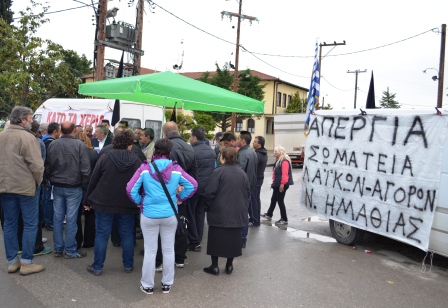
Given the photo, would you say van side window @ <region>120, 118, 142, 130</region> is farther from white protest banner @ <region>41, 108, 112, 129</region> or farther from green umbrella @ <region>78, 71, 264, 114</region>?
green umbrella @ <region>78, 71, 264, 114</region>

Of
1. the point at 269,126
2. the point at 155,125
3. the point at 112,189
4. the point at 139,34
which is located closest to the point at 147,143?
the point at 112,189

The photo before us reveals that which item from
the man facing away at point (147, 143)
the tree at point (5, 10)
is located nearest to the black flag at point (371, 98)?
the man facing away at point (147, 143)

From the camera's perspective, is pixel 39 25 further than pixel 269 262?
Yes

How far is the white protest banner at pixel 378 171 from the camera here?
17.8 ft

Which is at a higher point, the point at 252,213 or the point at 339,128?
the point at 339,128

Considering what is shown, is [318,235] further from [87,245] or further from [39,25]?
[39,25]

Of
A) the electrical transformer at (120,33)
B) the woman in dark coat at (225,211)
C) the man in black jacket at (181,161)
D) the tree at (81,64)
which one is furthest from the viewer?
the tree at (81,64)

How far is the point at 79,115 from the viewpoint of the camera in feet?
41.0

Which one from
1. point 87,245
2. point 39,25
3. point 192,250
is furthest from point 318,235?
point 39,25

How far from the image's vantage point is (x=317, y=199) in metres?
7.14

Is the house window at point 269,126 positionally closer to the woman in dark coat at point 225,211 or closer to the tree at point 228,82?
the tree at point 228,82

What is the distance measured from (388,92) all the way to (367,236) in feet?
185

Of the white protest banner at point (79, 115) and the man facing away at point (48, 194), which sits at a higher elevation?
the white protest banner at point (79, 115)

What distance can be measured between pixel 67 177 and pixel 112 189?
92cm
